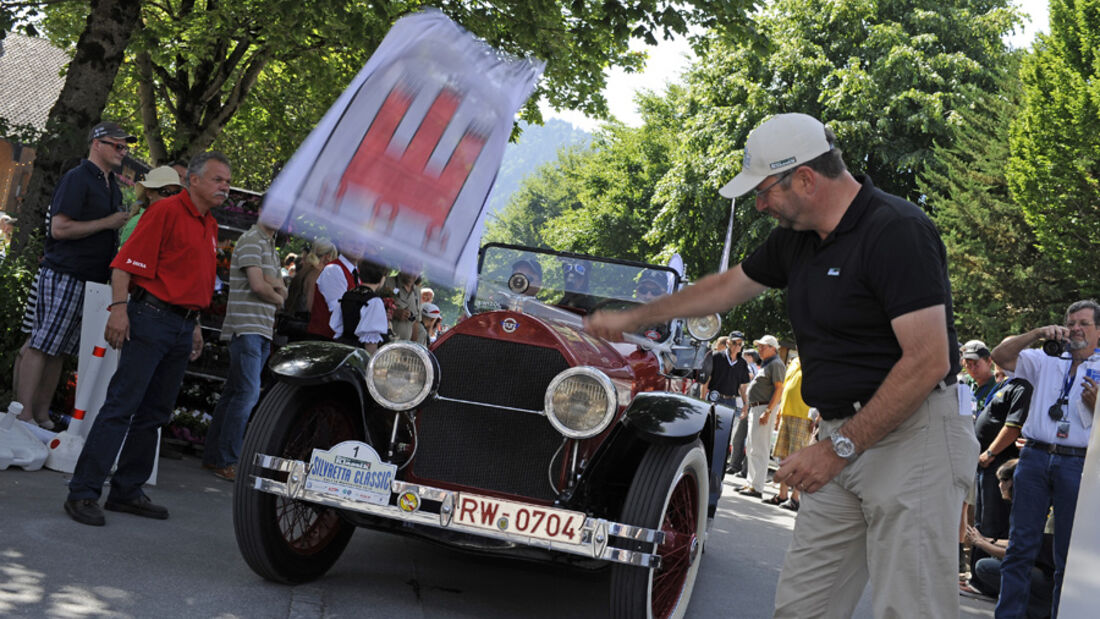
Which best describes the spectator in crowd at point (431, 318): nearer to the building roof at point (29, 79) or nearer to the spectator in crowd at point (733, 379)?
the spectator in crowd at point (733, 379)

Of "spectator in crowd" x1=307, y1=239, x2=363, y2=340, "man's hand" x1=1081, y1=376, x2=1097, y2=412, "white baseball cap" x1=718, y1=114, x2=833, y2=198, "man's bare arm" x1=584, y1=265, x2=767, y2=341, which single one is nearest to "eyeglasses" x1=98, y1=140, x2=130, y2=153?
"spectator in crowd" x1=307, y1=239, x2=363, y2=340

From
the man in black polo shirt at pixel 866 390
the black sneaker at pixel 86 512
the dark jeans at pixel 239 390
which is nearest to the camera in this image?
the man in black polo shirt at pixel 866 390

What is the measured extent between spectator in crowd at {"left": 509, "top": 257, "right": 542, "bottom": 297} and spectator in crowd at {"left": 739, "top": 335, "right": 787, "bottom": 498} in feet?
18.7

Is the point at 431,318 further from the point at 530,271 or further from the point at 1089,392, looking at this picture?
the point at 1089,392

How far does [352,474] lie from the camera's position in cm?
468

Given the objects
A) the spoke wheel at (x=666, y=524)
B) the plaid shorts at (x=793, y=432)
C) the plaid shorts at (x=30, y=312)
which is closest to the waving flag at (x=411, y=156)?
the spoke wheel at (x=666, y=524)

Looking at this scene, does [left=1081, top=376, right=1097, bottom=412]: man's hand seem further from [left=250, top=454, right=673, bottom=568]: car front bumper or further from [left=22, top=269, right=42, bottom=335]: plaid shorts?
[left=22, top=269, right=42, bottom=335]: plaid shorts

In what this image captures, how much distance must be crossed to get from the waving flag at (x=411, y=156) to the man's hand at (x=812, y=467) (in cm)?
145

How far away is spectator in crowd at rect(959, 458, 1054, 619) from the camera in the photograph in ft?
22.4

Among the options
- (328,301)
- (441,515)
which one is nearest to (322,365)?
(441,515)

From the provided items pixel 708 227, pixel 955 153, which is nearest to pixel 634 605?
pixel 955 153

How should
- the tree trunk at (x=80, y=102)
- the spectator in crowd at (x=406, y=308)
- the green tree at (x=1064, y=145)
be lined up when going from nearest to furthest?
the tree trunk at (x=80, y=102)
the spectator in crowd at (x=406, y=308)
the green tree at (x=1064, y=145)

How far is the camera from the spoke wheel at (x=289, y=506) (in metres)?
4.83

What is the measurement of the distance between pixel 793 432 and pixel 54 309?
24.5 ft
